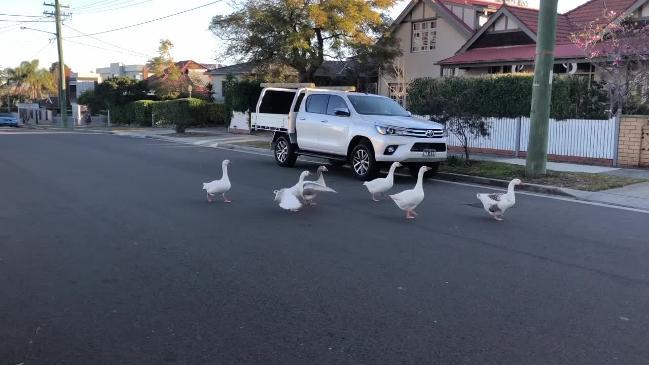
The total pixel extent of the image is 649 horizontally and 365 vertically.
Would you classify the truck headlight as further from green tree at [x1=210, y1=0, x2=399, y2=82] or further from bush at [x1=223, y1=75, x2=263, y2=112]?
bush at [x1=223, y1=75, x2=263, y2=112]

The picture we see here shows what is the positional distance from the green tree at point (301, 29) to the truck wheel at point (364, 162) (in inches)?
604

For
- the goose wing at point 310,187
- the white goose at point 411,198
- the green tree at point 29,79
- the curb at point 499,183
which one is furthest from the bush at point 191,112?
the green tree at point 29,79

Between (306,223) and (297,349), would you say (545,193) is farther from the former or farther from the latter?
(297,349)

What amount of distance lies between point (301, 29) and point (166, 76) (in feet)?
73.2

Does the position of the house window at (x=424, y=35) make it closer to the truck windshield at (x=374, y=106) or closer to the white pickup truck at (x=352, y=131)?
the white pickup truck at (x=352, y=131)

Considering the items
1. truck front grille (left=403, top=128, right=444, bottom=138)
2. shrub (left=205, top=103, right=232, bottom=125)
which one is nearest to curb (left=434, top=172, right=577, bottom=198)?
truck front grille (left=403, top=128, right=444, bottom=138)

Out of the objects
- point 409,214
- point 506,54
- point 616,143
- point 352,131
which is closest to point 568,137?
point 616,143

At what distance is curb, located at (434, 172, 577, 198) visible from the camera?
11327mm

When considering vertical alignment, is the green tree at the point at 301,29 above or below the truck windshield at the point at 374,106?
above

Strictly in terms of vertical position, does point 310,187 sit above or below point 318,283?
above

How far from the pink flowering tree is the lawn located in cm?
546

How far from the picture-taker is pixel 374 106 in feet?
45.6

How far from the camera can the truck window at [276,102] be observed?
54.5 feet

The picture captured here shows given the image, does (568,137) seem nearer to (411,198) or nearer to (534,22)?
(411,198)
